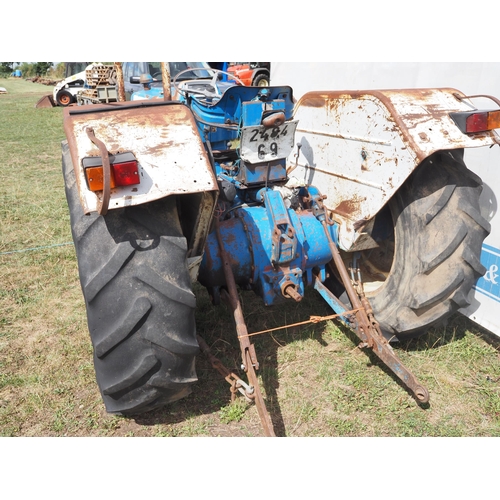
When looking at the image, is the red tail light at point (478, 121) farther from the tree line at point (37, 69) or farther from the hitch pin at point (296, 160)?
the tree line at point (37, 69)

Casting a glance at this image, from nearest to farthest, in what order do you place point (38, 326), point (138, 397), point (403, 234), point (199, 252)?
1. point (138, 397)
2. point (199, 252)
3. point (403, 234)
4. point (38, 326)

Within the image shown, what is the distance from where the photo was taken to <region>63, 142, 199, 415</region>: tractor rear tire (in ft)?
6.01

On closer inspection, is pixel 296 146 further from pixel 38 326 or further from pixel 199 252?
pixel 38 326

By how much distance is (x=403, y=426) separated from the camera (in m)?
2.35

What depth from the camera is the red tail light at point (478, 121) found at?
2.24m

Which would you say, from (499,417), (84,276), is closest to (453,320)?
(499,417)

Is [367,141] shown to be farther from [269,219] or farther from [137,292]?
[137,292]

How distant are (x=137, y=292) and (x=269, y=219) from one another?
1038mm

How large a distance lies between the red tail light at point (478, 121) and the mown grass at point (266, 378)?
1.37 m

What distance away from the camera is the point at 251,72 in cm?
1377

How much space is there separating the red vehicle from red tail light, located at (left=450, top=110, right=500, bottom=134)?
30.1ft

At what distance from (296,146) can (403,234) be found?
113cm

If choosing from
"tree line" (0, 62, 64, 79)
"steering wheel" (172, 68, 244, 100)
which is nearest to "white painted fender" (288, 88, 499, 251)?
"steering wheel" (172, 68, 244, 100)

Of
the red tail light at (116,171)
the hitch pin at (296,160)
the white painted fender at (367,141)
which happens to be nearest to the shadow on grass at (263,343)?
the white painted fender at (367,141)
